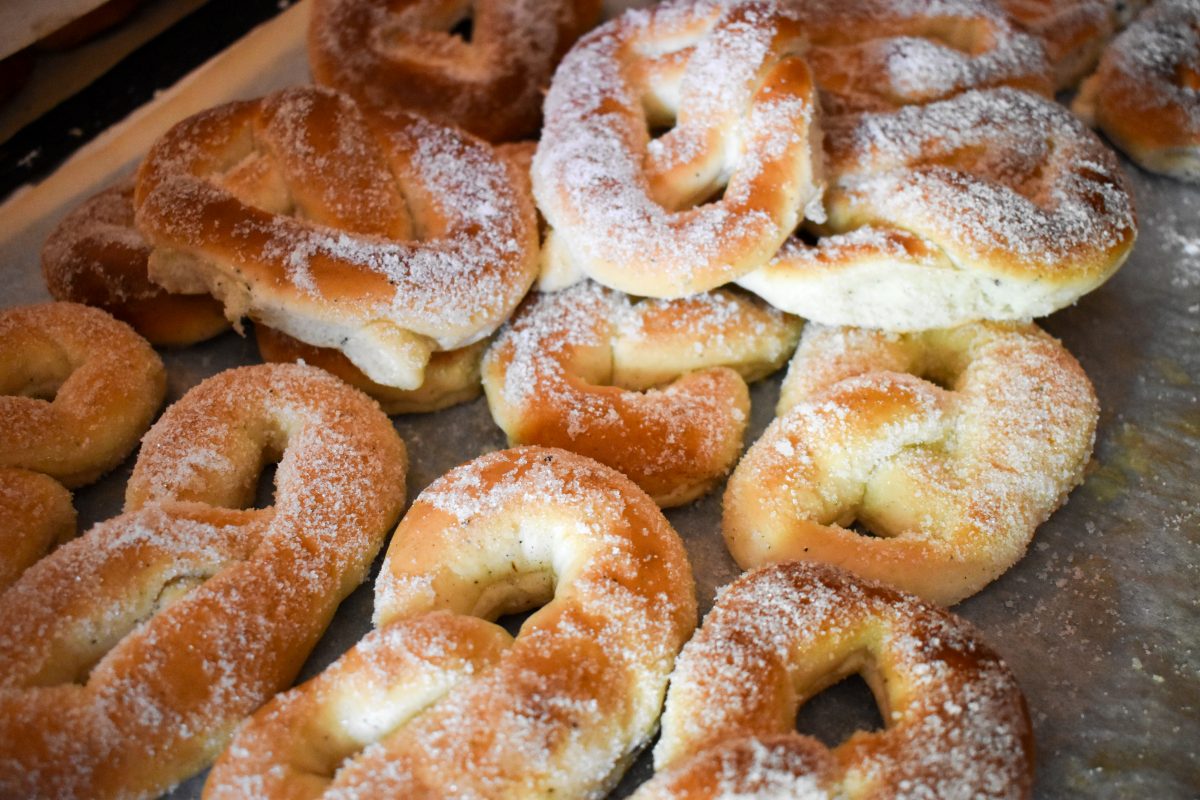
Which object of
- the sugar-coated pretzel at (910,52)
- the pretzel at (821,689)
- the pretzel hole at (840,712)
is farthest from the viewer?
the sugar-coated pretzel at (910,52)

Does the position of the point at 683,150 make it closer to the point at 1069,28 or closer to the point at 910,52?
the point at 910,52

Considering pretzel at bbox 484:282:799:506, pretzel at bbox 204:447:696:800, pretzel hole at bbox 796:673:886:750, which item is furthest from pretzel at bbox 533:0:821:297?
pretzel hole at bbox 796:673:886:750

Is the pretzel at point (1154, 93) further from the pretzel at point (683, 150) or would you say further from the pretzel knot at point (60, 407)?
the pretzel knot at point (60, 407)

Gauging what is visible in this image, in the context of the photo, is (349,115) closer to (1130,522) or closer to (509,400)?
(509,400)

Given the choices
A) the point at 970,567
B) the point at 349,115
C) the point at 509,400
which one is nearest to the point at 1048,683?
the point at 970,567

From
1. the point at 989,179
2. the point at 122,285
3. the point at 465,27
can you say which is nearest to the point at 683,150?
the point at 989,179

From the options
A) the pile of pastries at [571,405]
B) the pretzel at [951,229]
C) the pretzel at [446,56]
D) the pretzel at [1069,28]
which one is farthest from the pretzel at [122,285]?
the pretzel at [1069,28]
